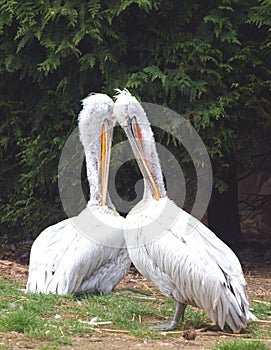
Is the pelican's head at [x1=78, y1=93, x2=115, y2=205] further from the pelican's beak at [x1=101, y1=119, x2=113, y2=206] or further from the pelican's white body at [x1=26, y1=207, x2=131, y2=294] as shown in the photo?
the pelican's white body at [x1=26, y1=207, x2=131, y2=294]

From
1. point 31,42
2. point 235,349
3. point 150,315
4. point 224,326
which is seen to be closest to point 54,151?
point 31,42

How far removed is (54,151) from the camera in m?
8.55

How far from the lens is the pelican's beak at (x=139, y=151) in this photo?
5984 millimetres

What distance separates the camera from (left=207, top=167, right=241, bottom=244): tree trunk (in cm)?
1016

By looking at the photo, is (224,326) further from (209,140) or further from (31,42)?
(31,42)

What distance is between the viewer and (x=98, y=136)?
24.6 ft

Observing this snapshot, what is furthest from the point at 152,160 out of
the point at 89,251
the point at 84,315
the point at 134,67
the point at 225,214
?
the point at 225,214

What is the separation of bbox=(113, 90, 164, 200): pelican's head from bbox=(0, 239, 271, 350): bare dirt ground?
1.28 meters

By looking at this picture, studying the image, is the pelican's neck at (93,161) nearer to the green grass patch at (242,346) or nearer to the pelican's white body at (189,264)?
the pelican's white body at (189,264)

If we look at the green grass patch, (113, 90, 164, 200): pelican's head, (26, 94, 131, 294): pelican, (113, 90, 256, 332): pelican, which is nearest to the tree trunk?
(26, 94, 131, 294): pelican

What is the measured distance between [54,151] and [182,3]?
2.06 metres

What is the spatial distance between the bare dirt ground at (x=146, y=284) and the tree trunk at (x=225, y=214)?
0.71 feet

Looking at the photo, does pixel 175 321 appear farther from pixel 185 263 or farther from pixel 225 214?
pixel 225 214

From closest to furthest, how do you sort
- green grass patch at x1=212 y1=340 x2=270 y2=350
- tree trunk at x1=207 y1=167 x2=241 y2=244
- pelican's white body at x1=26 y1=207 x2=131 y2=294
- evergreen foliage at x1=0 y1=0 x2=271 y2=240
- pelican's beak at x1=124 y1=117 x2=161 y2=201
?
green grass patch at x1=212 y1=340 x2=270 y2=350 → pelican's beak at x1=124 y1=117 x2=161 y2=201 → pelican's white body at x1=26 y1=207 x2=131 y2=294 → evergreen foliage at x1=0 y1=0 x2=271 y2=240 → tree trunk at x1=207 y1=167 x2=241 y2=244
